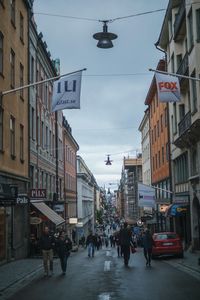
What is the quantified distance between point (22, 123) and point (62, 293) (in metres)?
16.9

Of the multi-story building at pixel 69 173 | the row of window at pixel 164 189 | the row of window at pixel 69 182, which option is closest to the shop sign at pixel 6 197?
the row of window at pixel 164 189

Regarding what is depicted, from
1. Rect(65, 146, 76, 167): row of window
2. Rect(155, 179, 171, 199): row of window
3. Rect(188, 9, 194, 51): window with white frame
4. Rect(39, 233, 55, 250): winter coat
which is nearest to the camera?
Rect(39, 233, 55, 250): winter coat

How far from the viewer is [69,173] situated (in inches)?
2514

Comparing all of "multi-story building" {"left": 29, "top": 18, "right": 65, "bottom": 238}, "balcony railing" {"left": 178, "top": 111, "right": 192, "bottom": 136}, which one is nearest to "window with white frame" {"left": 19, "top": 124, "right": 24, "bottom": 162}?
"multi-story building" {"left": 29, "top": 18, "right": 65, "bottom": 238}

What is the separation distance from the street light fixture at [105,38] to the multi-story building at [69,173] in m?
39.9

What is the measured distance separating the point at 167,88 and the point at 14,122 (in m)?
10.7

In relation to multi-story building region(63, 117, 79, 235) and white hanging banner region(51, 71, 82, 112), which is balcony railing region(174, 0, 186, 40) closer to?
white hanging banner region(51, 71, 82, 112)

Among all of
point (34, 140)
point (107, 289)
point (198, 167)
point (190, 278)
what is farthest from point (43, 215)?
point (107, 289)

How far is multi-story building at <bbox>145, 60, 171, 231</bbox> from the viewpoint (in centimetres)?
4727

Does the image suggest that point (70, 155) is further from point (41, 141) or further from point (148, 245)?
point (148, 245)

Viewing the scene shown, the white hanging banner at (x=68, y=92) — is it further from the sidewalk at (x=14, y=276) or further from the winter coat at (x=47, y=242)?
the sidewalk at (x=14, y=276)

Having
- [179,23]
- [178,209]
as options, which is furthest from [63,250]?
[179,23]

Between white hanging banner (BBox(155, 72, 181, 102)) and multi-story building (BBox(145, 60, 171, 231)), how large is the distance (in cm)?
2515

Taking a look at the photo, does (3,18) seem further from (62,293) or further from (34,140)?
(62,293)
